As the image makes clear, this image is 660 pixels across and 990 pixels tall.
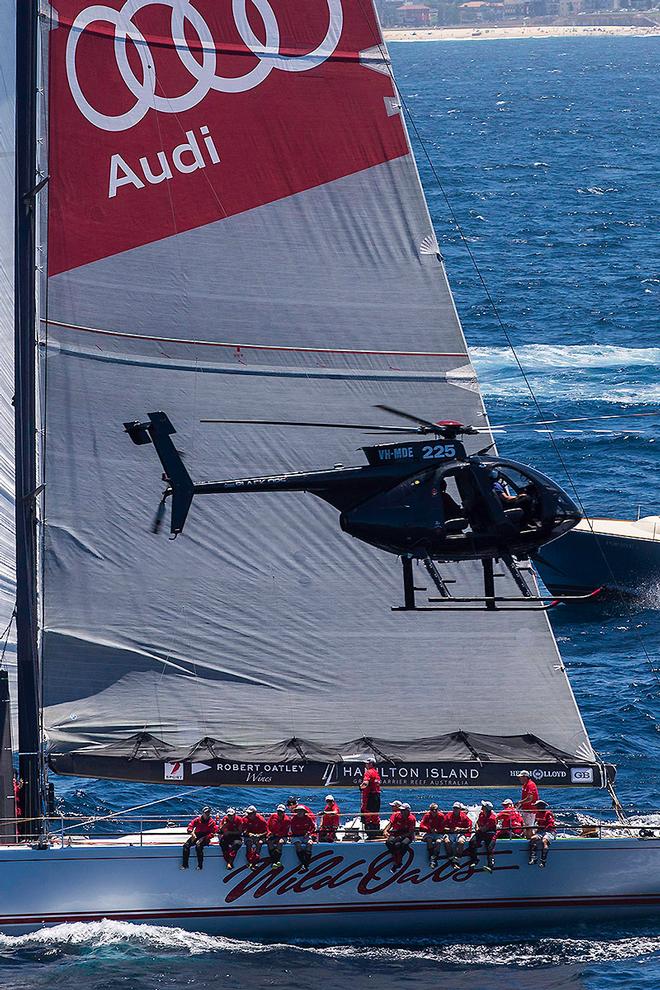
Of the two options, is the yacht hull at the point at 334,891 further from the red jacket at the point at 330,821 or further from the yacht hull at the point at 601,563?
the yacht hull at the point at 601,563

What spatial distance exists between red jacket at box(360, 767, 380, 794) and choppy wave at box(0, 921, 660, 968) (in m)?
2.82

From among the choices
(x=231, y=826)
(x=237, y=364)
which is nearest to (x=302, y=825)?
(x=231, y=826)

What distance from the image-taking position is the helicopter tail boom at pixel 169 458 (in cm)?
3041

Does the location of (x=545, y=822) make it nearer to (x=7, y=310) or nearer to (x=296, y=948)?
(x=296, y=948)

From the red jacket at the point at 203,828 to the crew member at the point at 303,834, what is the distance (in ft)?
4.72

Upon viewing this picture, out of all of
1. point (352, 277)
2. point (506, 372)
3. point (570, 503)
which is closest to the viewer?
point (570, 503)

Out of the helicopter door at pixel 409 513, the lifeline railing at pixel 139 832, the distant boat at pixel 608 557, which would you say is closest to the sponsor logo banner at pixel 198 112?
the helicopter door at pixel 409 513

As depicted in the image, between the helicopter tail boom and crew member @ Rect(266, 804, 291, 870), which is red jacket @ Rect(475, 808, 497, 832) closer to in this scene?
crew member @ Rect(266, 804, 291, 870)

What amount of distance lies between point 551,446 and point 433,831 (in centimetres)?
3311

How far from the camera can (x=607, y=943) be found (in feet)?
105

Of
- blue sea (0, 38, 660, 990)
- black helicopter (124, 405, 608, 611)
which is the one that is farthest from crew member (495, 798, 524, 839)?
black helicopter (124, 405, 608, 611)

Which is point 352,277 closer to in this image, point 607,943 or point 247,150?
point 247,150

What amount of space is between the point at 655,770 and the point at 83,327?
17.7 meters

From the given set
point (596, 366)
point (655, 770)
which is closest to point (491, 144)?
point (596, 366)
